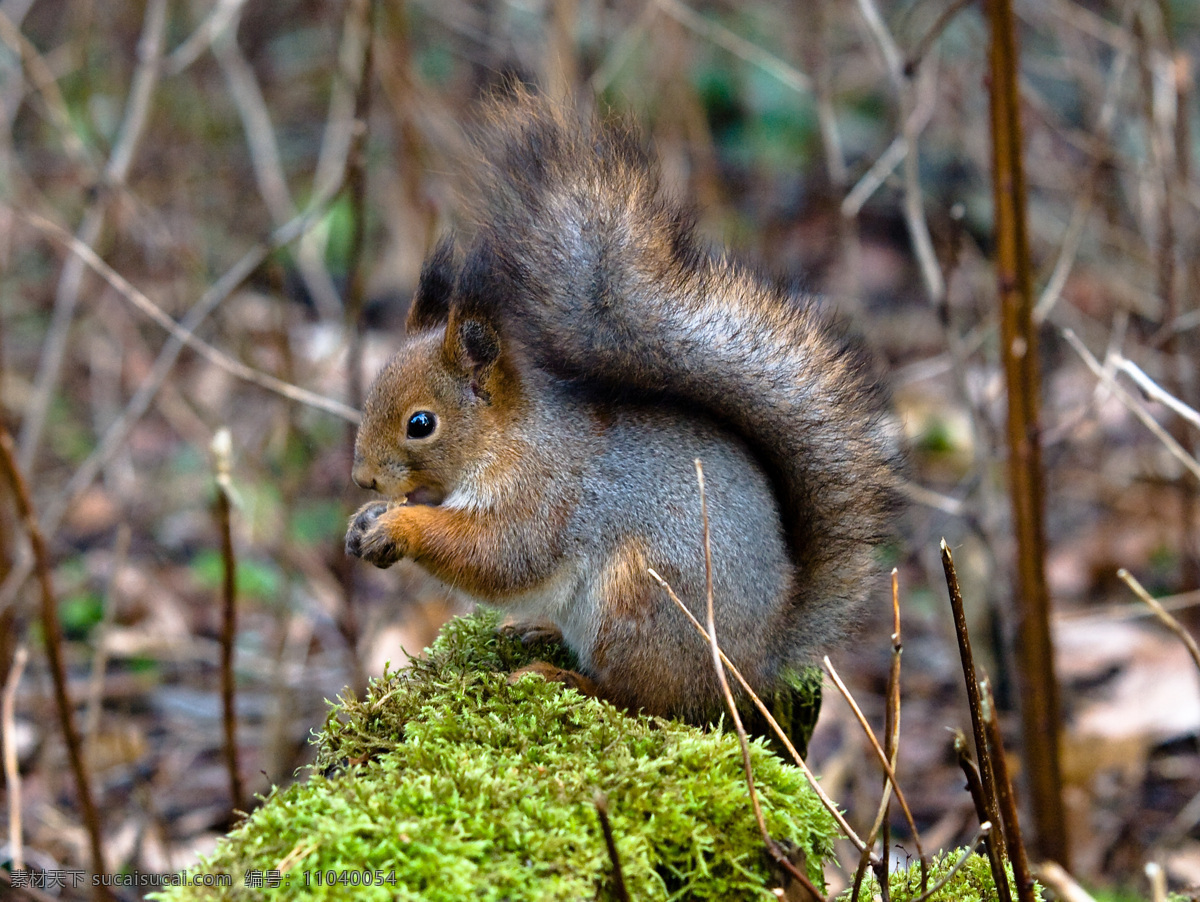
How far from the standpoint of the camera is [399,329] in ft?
19.6

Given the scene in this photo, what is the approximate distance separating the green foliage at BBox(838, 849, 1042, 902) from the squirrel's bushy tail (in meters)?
0.39

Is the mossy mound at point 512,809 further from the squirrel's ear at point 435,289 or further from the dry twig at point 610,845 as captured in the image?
the squirrel's ear at point 435,289

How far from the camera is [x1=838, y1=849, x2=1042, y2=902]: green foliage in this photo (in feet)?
5.13

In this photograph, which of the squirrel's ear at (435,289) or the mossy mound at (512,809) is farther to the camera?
the squirrel's ear at (435,289)

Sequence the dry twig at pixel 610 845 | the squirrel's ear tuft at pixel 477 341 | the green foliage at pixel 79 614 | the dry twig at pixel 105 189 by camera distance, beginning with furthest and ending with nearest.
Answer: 1. the green foliage at pixel 79 614
2. the dry twig at pixel 105 189
3. the squirrel's ear tuft at pixel 477 341
4. the dry twig at pixel 610 845

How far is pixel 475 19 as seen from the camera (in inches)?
267

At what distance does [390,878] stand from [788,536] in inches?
37.4

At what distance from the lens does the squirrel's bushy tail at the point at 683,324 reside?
180 cm

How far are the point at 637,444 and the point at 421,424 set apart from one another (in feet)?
1.33

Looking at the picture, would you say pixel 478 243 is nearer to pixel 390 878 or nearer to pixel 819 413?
pixel 819 413

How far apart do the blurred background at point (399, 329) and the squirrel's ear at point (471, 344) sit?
25cm

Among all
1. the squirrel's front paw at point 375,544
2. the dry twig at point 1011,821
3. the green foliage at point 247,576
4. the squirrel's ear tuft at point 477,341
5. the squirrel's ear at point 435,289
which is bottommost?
the dry twig at point 1011,821

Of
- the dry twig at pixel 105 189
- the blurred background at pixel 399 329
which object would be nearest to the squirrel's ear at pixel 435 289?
the blurred background at pixel 399 329

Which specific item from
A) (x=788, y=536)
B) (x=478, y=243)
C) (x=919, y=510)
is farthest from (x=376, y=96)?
(x=788, y=536)
